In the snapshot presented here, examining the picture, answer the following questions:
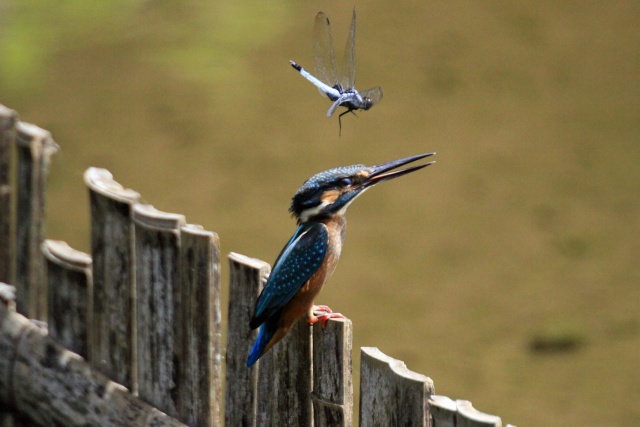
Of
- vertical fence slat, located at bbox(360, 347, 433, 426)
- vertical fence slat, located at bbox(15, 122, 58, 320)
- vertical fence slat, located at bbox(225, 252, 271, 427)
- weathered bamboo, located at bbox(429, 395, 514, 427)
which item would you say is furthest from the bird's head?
vertical fence slat, located at bbox(15, 122, 58, 320)

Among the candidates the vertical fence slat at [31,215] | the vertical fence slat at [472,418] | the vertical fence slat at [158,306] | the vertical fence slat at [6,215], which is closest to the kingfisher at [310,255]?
the vertical fence slat at [158,306]

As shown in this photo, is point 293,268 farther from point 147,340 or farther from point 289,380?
point 147,340

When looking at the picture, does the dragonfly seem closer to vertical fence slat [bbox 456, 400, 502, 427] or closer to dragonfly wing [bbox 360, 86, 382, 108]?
dragonfly wing [bbox 360, 86, 382, 108]

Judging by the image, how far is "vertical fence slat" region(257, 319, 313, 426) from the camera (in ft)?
8.43

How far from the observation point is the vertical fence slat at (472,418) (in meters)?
2.07

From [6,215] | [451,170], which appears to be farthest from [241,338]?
[451,170]

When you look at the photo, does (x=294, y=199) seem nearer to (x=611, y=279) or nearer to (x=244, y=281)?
(x=244, y=281)

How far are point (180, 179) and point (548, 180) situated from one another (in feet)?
6.86

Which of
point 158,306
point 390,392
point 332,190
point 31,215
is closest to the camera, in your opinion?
point 390,392

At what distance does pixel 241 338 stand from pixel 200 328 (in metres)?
0.11

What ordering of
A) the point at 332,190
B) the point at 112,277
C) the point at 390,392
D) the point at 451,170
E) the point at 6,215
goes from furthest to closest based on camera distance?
the point at 451,170 → the point at 6,215 → the point at 112,277 → the point at 332,190 → the point at 390,392

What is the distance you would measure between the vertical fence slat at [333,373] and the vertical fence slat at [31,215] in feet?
3.98

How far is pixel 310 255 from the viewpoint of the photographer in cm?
262

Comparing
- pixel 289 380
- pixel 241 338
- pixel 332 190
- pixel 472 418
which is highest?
pixel 332 190
